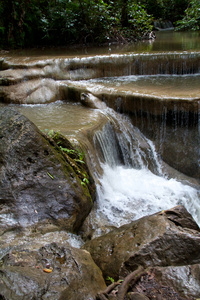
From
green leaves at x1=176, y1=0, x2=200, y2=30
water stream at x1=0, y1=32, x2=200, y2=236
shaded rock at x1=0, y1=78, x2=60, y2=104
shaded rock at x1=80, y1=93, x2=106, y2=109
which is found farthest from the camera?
green leaves at x1=176, y1=0, x2=200, y2=30

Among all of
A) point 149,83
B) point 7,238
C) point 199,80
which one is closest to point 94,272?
point 7,238

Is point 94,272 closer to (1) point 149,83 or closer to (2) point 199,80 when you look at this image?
(1) point 149,83

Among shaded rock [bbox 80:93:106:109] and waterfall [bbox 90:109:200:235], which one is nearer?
waterfall [bbox 90:109:200:235]

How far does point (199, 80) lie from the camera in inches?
305

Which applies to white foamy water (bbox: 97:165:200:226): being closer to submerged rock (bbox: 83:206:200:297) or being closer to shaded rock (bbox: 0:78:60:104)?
submerged rock (bbox: 83:206:200:297)

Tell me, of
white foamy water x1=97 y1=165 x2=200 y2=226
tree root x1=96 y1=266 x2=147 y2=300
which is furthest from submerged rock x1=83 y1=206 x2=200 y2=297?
white foamy water x1=97 y1=165 x2=200 y2=226

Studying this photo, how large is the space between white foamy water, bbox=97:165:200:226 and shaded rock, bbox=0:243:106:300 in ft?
6.81

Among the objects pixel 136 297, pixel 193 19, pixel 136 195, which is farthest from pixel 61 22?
pixel 136 297

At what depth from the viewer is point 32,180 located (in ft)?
10.9

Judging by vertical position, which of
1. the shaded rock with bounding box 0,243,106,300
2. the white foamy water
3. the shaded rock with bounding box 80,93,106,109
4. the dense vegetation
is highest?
the dense vegetation

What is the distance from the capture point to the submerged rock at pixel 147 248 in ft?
9.53

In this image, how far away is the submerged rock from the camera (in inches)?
114

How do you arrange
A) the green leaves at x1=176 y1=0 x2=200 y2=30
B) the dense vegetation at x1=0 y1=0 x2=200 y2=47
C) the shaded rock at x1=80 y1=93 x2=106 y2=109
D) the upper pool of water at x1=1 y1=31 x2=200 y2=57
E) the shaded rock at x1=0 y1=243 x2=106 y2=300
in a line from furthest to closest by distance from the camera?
the green leaves at x1=176 y1=0 x2=200 y2=30
the dense vegetation at x1=0 y1=0 x2=200 y2=47
the upper pool of water at x1=1 y1=31 x2=200 y2=57
the shaded rock at x1=80 y1=93 x2=106 y2=109
the shaded rock at x1=0 y1=243 x2=106 y2=300

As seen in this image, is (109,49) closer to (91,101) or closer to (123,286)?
(91,101)
